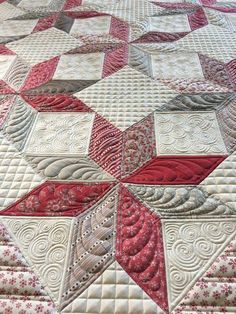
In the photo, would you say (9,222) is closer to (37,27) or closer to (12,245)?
(12,245)

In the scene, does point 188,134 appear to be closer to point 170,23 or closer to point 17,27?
point 170,23

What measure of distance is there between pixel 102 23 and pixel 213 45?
566mm

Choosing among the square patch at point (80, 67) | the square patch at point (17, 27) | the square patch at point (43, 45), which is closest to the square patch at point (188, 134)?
the square patch at point (80, 67)

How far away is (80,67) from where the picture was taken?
125cm

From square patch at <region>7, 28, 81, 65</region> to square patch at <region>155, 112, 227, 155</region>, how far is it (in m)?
0.62

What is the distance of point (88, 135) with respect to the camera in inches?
37.2

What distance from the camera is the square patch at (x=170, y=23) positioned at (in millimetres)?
1460

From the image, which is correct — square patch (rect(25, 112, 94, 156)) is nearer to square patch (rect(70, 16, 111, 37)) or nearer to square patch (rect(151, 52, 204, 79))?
square patch (rect(151, 52, 204, 79))

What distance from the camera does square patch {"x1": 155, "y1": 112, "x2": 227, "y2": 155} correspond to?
876 mm

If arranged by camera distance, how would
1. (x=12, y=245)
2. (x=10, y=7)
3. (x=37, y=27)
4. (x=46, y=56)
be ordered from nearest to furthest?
1. (x=12, y=245)
2. (x=46, y=56)
3. (x=37, y=27)
4. (x=10, y=7)

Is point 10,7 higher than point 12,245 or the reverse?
higher

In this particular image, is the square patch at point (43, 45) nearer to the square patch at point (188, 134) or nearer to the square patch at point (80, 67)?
the square patch at point (80, 67)

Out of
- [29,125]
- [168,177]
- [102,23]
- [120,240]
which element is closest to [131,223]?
[120,240]

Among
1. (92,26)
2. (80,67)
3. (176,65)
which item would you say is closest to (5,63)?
(80,67)
